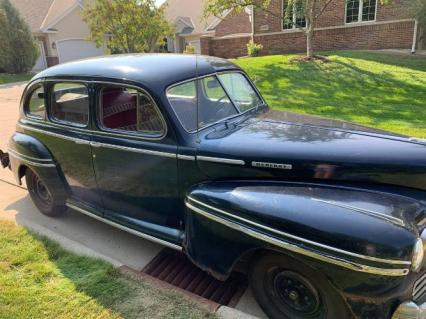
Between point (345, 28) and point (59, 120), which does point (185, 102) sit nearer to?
point (59, 120)

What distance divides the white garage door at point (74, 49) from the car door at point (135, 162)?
2476 centimetres

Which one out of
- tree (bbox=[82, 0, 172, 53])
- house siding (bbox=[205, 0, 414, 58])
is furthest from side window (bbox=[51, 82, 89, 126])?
tree (bbox=[82, 0, 172, 53])

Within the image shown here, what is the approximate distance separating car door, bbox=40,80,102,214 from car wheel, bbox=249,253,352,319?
195 cm

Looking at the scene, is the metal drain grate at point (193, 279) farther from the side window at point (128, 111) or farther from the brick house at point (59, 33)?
the brick house at point (59, 33)

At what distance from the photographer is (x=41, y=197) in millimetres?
4438

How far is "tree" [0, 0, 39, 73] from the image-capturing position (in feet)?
68.7

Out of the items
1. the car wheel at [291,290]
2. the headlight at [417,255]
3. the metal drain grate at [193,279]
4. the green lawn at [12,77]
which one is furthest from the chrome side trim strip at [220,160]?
the green lawn at [12,77]

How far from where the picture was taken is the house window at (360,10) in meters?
15.7

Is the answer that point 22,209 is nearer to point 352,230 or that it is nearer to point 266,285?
point 266,285

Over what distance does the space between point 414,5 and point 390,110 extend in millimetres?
7127

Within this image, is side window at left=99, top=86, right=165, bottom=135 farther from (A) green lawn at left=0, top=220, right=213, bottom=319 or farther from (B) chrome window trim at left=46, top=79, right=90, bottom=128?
(A) green lawn at left=0, top=220, right=213, bottom=319

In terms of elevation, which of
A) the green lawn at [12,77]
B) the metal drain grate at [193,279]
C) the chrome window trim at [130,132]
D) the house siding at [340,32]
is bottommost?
the metal drain grate at [193,279]

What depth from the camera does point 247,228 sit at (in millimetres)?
2459

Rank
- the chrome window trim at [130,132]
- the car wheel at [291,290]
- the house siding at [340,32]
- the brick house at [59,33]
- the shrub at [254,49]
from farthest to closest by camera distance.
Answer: the brick house at [59,33] < the shrub at [254,49] < the house siding at [340,32] < the chrome window trim at [130,132] < the car wheel at [291,290]
